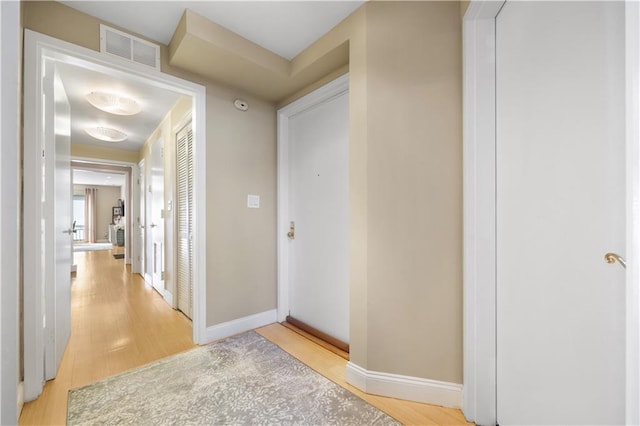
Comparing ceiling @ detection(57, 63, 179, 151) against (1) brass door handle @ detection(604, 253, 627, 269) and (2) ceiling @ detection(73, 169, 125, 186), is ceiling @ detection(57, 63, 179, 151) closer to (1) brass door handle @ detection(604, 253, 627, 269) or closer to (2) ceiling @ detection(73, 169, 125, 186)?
(1) brass door handle @ detection(604, 253, 627, 269)

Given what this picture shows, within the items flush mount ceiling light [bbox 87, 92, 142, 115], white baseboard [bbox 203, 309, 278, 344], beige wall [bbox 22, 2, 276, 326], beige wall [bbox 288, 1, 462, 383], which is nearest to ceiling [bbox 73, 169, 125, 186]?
flush mount ceiling light [bbox 87, 92, 142, 115]

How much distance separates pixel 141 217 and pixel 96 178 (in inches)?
237

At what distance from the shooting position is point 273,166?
2.69m

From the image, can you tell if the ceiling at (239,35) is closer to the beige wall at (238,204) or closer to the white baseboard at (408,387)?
the beige wall at (238,204)

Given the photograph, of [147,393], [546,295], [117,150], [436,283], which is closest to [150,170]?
[117,150]

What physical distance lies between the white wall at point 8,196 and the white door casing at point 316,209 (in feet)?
5.90

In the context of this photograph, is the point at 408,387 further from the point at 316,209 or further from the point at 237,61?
the point at 237,61

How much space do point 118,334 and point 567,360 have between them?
3184mm

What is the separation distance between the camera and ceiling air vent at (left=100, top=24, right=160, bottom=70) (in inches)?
69.6

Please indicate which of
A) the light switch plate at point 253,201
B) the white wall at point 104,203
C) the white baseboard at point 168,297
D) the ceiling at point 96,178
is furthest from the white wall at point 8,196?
the white wall at point 104,203

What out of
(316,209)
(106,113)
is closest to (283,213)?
(316,209)

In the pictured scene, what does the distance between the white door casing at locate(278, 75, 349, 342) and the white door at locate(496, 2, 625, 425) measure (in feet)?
3.67

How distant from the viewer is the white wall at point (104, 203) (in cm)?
1053

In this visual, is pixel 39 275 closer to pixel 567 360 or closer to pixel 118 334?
pixel 118 334
